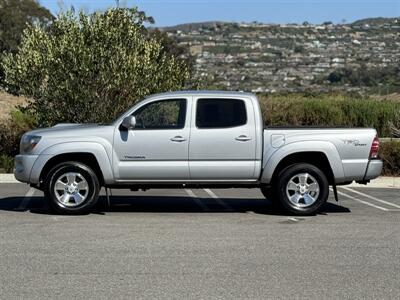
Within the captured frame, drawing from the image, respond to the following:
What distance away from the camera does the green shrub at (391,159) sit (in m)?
→ 16.8

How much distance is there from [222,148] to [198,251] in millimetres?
2789

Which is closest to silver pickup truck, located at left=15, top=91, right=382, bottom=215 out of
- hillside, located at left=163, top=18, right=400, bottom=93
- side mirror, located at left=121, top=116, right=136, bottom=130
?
side mirror, located at left=121, top=116, right=136, bottom=130

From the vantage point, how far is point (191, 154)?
10766mm

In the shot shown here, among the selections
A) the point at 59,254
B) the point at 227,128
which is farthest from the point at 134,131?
the point at 59,254

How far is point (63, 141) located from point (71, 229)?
1620mm

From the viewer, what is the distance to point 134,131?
10789mm

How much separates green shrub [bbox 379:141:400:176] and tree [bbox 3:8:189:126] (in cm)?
607

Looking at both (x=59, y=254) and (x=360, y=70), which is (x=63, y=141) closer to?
(x=59, y=254)

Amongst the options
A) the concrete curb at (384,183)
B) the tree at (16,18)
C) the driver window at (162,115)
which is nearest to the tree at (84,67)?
the concrete curb at (384,183)

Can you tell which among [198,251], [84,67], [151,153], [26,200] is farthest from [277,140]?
[84,67]

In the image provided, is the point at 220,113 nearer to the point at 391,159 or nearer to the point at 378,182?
the point at 378,182

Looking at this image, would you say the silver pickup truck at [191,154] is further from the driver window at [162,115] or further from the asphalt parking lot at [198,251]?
the asphalt parking lot at [198,251]

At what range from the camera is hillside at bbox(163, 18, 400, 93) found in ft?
193

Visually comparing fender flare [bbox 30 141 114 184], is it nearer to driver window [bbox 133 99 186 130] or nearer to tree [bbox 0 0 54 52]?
driver window [bbox 133 99 186 130]
